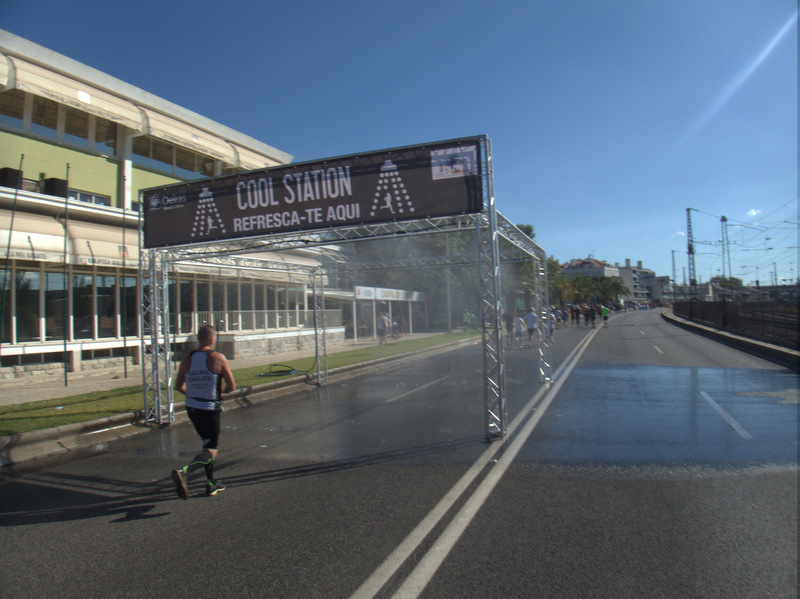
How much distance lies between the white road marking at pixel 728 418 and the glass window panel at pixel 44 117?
64.1ft

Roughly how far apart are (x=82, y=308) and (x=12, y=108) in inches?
256

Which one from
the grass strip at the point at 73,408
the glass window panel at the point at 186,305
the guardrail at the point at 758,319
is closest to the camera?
the grass strip at the point at 73,408

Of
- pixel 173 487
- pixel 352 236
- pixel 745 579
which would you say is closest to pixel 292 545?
pixel 173 487

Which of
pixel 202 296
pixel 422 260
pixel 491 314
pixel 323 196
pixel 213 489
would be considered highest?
pixel 323 196

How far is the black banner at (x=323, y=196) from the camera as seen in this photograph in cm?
732

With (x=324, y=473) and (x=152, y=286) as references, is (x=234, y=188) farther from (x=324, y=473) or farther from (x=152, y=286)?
(x=324, y=473)

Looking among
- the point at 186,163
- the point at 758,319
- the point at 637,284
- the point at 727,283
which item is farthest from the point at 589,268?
the point at 186,163

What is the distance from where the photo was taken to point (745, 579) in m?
3.30

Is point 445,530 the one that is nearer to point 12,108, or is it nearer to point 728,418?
point 728,418

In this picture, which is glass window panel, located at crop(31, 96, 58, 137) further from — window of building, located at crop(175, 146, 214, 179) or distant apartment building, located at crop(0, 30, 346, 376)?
window of building, located at crop(175, 146, 214, 179)

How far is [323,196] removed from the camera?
8188 mm

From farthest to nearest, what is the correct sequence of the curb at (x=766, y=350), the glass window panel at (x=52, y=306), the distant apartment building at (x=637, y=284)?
the distant apartment building at (x=637, y=284) → the curb at (x=766, y=350) → the glass window panel at (x=52, y=306)

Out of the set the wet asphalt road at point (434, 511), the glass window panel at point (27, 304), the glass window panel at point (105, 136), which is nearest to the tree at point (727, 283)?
the glass window panel at point (105, 136)

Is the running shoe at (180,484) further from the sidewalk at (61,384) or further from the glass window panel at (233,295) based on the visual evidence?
the glass window panel at (233,295)
